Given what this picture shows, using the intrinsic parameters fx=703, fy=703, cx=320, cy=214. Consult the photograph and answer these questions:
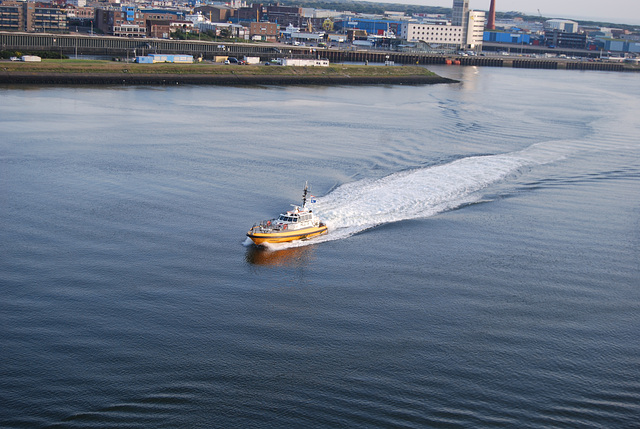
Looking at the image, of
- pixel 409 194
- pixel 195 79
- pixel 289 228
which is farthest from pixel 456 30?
pixel 289 228

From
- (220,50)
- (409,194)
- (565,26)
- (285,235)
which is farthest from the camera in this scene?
(565,26)

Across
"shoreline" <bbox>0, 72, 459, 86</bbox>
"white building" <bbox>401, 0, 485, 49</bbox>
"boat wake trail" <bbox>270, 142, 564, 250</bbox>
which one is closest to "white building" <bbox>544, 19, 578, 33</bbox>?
"white building" <bbox>401, 0, 485, 49</bbox>

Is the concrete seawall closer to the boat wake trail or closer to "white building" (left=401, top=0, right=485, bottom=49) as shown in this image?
"white building" (left=401, top=0, right=485, bottom=49)

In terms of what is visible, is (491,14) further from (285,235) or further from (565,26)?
(285,235)

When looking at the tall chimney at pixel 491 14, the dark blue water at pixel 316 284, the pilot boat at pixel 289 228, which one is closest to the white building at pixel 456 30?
the tall chimney at pixel 491 14

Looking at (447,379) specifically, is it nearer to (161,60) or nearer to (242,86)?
(242,86)

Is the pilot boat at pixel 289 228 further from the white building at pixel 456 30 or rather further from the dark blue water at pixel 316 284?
the white building at pixel 456 30

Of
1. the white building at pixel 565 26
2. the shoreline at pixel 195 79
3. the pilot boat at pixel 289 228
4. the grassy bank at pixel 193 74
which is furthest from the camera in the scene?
the white building at pixel 565 26
